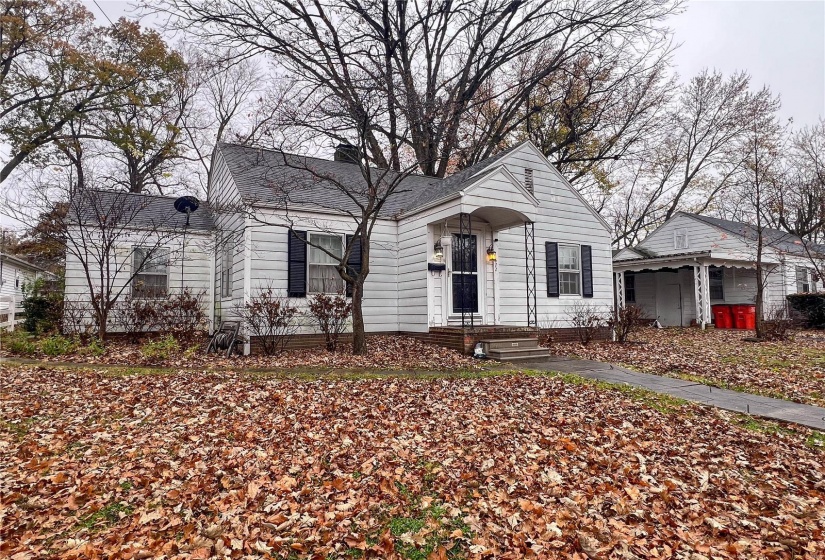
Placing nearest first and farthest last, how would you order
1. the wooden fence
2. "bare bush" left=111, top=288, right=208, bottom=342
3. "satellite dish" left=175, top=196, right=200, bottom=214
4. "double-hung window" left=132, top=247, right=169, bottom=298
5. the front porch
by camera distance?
1. "bare bush" left=111, top=288, right=208, bottom=342
2. "double-hung window" left=132, top=247, right=169, bottom=298
3. the wooden fence
4. "satellite dish" left=175, top=196, right=200, bottom=214
5. the front porch

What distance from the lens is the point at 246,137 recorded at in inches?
387

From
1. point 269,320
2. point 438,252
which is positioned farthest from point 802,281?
point 269,320

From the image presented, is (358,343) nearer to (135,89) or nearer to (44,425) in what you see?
(44,425)

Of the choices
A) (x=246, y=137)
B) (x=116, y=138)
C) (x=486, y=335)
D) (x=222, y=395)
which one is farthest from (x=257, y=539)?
(x=116, y=138)

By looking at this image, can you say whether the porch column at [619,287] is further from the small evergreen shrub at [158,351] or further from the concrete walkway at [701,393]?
the small evergreen shrub at [158,351]

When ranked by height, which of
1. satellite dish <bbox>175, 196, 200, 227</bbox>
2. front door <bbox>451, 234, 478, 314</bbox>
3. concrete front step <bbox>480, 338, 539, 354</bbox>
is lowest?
concrete front step <bbox>480, 338, 539, 354</bbox>

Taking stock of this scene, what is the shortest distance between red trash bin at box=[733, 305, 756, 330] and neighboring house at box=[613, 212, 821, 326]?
0.94 meters

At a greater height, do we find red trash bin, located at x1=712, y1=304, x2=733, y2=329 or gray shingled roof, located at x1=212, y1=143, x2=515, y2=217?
gray shingled roof, located at x1=212, y1=143, x2=515, y2=217

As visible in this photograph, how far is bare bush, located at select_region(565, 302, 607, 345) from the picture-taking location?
11938 millimetres

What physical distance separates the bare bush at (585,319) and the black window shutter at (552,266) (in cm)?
79

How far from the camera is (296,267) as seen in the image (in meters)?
10.2

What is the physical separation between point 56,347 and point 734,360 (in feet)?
44.8

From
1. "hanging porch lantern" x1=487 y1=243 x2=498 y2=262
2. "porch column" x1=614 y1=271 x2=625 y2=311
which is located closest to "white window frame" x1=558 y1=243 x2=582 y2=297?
"hanging porch lantern" x1=487 y1=243 x2=498 y2=262

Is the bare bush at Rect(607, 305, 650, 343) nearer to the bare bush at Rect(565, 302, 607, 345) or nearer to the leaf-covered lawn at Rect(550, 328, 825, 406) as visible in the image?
the leaf-covered lawn at Rect(550, 328, 825, 406)
